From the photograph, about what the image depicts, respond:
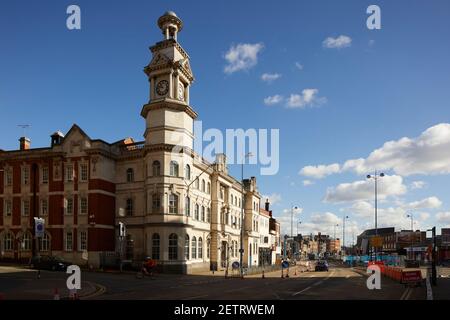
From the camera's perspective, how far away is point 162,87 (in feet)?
166

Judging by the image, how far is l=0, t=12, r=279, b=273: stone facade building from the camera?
4878 centimetres

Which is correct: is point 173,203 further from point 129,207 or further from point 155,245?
point 129,207

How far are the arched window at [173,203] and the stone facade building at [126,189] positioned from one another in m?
0.11

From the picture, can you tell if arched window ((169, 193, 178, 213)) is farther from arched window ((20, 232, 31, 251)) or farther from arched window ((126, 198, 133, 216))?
arched window ((20, 232, 31, 251))

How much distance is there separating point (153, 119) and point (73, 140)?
35.1ft

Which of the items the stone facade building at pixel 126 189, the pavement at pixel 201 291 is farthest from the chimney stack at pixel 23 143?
the pavement at pixel 201 291

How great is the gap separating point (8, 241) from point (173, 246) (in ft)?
72.7

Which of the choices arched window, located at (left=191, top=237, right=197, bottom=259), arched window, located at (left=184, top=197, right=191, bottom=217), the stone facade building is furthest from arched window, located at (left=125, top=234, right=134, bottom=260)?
arched window, located at (left=184, top=197, right=191, bottom=217)

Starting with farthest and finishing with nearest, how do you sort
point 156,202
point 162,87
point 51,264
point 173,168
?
point 162,87 < point 173,168 < point 156,202 < point 51,264

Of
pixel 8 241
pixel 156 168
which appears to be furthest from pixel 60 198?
pixel 156 168

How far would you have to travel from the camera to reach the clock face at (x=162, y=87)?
5025 centimetres
